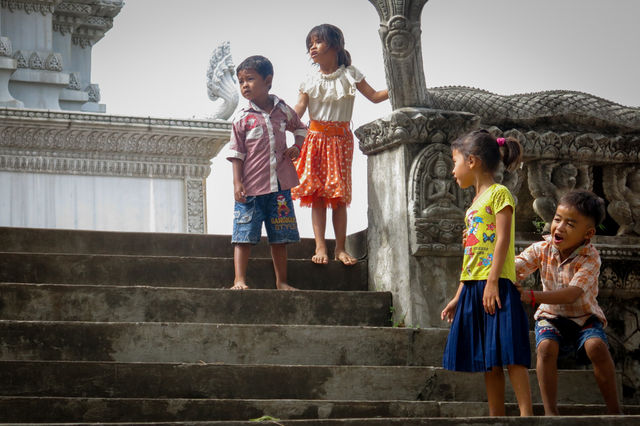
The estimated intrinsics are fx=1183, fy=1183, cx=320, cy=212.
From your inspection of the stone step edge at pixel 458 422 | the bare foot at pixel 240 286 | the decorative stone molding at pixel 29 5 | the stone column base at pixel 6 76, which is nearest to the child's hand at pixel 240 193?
the bare foot at pixel 240 286

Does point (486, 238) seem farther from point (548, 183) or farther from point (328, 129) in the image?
point (328, 129)

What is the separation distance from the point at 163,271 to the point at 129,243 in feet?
2.44

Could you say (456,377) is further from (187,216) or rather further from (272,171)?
(187,216)

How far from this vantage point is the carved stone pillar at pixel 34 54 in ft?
50.7

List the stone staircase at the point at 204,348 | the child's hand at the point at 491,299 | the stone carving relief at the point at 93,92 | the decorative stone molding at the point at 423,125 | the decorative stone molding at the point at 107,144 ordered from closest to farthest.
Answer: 1. the stone staircase at the point at 204,348
2. the child's hand at the point at 491,299
3. the decorative stone molding at the point at 423,125
4. the decorative stone molding at the point at 107,144
5. the stone carving relief at the point at 93,92

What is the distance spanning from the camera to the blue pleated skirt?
5.45 meters

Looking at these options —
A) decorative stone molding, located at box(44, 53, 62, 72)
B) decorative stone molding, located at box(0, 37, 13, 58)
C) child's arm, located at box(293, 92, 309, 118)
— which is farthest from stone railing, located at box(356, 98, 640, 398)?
decorative stone molding, located at box(44, 53, 62, 72)

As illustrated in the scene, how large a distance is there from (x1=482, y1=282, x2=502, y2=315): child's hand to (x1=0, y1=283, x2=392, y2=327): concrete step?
1782 mm

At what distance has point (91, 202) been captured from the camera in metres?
14.4

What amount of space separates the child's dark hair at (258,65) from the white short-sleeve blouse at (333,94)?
19.7 inches

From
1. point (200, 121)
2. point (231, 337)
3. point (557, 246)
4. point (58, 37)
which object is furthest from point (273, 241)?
point (58, 37)

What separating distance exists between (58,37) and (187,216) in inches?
150

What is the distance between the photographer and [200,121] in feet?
47.7

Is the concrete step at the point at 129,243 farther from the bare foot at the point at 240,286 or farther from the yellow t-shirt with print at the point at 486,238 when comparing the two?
the yellow t-shirt with print at the point at 486,238
